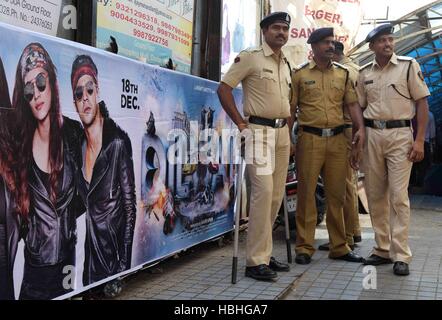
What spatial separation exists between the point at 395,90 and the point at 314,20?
402 cm

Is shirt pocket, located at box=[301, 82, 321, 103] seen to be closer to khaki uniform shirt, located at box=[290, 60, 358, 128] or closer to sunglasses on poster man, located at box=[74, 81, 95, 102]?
khaki uniform shirt, located at box=[290, 60, 358, 128]

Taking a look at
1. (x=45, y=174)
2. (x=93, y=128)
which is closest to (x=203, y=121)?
(x=93, y=128)

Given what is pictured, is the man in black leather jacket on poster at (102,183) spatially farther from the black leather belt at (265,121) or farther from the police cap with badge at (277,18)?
the police cap with badge at (277,18)

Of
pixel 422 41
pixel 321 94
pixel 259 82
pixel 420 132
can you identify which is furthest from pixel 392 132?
pixel 422 41

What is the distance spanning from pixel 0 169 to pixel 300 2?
6347 mm

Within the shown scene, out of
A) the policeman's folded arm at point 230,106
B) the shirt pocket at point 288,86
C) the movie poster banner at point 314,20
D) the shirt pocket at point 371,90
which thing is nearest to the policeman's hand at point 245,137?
the policeman's folded arm at point 230,106

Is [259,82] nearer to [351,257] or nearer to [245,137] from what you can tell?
[245,137]

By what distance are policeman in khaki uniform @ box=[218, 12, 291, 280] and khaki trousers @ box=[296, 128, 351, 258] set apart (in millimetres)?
595

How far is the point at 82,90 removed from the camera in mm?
3217

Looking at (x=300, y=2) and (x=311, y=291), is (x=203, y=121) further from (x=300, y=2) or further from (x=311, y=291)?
(x=300, y=2)

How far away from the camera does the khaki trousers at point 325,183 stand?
16.2 feet

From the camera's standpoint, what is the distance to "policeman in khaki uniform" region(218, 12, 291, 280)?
14.0 ft

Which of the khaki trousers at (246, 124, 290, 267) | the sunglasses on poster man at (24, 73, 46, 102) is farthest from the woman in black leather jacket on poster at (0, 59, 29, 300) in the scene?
the khaki trousers at (246, 124, 290, 267)

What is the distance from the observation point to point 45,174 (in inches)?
116
